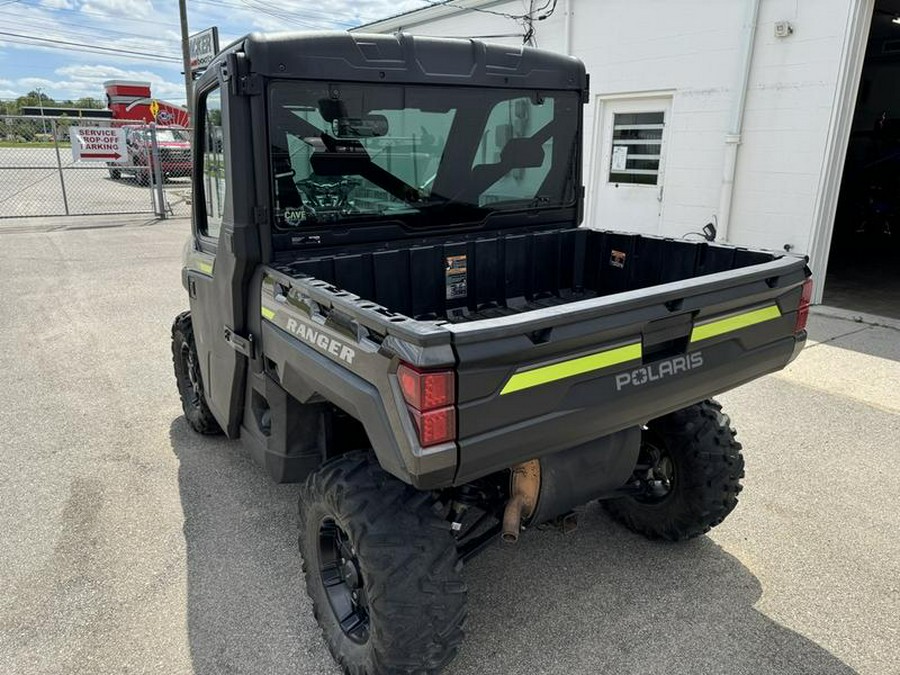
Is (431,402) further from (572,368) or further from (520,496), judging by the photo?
(520,496)

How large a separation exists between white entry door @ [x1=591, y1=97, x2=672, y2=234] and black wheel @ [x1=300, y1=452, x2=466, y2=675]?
25.7 feet

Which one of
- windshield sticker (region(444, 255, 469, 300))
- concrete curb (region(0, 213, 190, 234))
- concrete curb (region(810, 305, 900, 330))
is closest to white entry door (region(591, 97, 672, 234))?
concrete curb (region(810, 305, 900, 330))

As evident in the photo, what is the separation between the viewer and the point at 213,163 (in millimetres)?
3084

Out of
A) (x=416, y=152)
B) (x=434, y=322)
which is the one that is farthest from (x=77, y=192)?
(x=434, y=322)

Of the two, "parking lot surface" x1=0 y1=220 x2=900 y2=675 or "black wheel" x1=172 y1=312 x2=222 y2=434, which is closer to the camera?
"parking lot surface" x1=0 y1=220 x2=900 y2=675

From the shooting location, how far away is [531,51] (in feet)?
10.7

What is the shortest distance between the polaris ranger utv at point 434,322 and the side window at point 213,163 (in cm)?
2

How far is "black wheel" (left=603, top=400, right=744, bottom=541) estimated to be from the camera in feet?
9.96

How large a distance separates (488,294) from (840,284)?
304 inches

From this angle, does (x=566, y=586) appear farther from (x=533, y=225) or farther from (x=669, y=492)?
(x=533, y=225)

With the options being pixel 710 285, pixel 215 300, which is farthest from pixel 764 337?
pixel 215 300

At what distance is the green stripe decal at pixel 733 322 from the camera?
2.38 metres

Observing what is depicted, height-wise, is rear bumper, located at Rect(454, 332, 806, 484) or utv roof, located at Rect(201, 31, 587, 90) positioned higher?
utv roof, located at Rect(201, 31, 587, 90)

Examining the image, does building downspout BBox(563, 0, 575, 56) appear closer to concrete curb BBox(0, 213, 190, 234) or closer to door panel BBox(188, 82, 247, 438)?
door panel BBox(188, 82, 247, 438)
